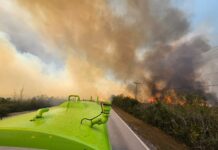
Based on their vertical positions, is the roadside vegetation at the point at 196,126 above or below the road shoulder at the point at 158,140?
above

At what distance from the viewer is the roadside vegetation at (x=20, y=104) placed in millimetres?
23539

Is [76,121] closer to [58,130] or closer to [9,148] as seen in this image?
[58,130]

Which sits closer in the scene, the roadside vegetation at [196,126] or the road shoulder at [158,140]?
the roadside vegetation at [196,126]

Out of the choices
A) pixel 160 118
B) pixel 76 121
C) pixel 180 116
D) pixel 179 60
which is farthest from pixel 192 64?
pixel 76 121

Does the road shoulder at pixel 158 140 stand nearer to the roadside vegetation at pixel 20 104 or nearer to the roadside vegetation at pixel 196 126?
the roadside vegetation at pixel 196 126

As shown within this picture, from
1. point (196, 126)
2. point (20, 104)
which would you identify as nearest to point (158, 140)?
point (196, 126)

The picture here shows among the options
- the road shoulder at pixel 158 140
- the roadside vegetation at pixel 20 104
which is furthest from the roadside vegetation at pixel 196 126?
the roadside vegetation at pixel 20 104

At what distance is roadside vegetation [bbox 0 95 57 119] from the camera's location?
23.5 metres

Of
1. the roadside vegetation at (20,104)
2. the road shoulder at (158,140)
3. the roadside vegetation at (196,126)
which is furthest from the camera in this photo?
the roadside vegetation at (20,104)

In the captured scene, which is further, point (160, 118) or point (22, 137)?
point (160, 118)

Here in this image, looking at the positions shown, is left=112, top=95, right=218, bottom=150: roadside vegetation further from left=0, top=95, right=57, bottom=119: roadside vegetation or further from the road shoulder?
left=0, top=95, right=57, bottom=119: roadside vegetation

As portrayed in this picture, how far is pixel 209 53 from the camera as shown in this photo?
117ft

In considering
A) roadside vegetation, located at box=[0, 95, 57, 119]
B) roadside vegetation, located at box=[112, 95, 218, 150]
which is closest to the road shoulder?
roadside vegetation, located at box=[112, 95, 218, 150]

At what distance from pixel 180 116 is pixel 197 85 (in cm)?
2155
